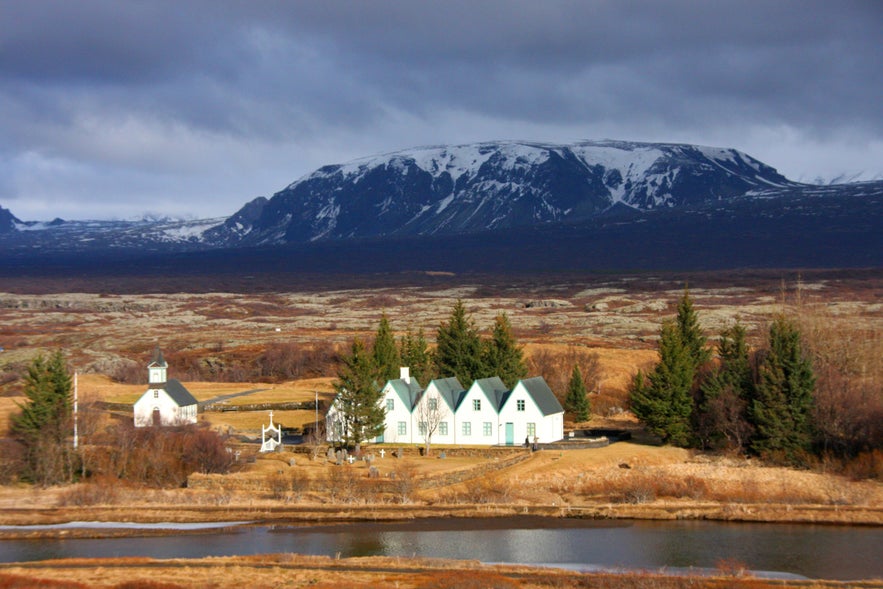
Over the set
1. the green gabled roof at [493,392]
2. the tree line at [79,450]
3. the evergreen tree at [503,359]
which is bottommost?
the tree line at [79,450]

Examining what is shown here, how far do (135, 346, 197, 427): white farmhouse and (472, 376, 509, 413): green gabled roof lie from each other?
18186mm

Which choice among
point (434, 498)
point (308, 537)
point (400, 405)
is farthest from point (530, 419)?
point (308, 537)

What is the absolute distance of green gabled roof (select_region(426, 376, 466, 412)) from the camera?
6309cm

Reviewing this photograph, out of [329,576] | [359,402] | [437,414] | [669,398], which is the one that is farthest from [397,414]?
[329,576]

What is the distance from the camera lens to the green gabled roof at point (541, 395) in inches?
2459

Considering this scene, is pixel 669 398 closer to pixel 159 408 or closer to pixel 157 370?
pixel 159 408

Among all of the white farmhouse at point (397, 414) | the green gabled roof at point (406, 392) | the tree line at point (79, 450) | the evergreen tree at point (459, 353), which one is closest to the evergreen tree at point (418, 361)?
the evergreen tree at point (459, 353)

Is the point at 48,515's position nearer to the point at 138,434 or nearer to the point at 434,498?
the point at 138,434

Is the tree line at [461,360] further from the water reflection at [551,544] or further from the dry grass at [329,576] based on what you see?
the dry grass at [329,576]

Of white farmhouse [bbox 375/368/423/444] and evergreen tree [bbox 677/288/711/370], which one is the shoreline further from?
evergreen tree [bbox 677/288/711/370]

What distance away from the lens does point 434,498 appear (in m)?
51.9

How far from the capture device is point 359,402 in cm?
6053

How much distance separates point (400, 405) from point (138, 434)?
51.5 ft

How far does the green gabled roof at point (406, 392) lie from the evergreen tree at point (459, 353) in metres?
9.19
